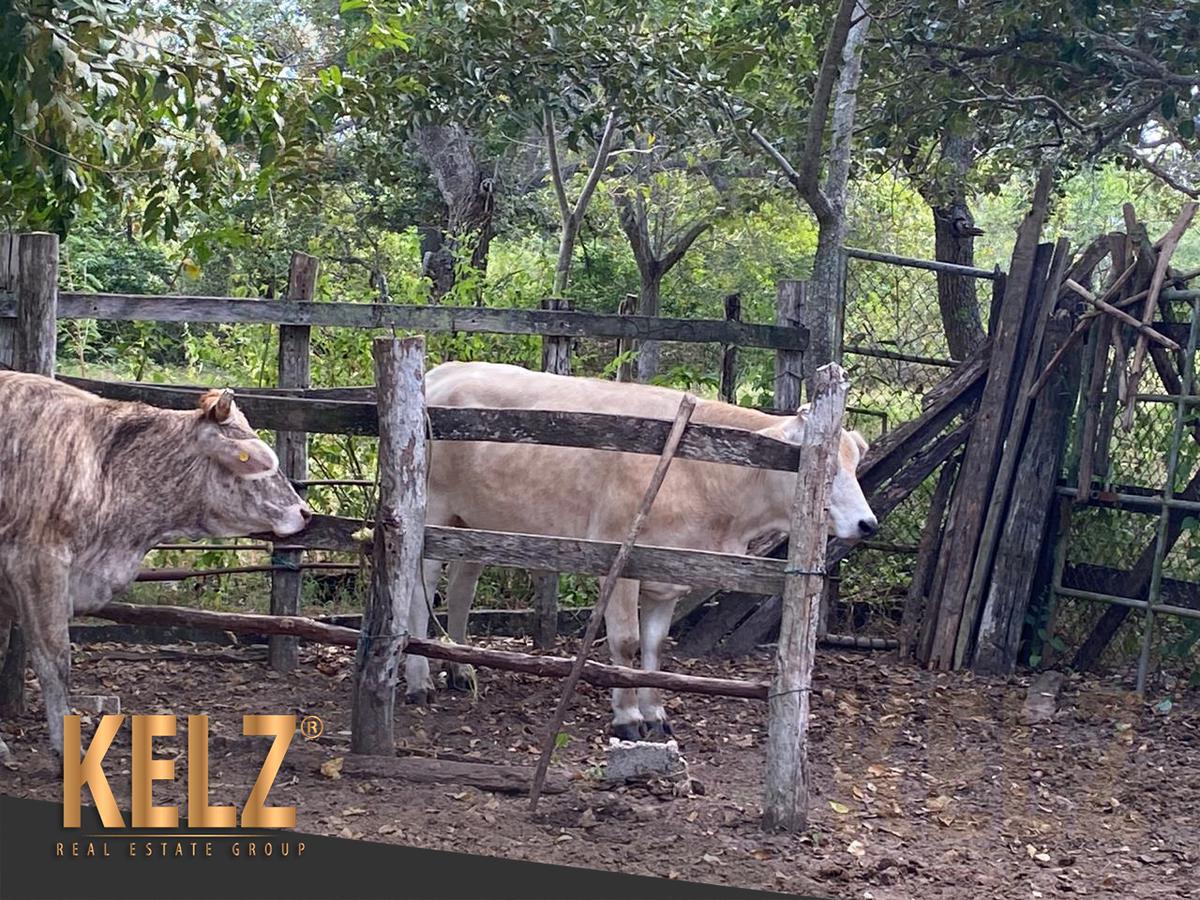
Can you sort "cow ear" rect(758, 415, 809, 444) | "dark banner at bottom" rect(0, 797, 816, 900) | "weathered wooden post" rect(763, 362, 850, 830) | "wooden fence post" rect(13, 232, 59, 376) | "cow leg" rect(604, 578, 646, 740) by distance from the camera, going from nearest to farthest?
"dark banner at bottom" rect(0, 797, 816, 900) < "weathered wooden post" rect(763, 362, 850, 830) < "wooden fence post" rect(13, 232, 59, 376) < "cow ear" rect(758, 415, 809, 444) < "cow leg" rect(604, 578, 646, 740)

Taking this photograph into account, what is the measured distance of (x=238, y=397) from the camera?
564 cm

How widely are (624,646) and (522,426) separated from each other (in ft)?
4.53

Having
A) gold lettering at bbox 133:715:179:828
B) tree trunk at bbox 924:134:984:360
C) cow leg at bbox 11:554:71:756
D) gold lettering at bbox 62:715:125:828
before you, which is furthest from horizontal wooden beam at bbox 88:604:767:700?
tree trunk at bbox 924:134:984:360

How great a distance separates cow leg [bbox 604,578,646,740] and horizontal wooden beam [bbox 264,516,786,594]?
0.99m

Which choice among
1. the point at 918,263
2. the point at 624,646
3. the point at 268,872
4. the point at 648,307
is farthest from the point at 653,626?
the point at 648,307

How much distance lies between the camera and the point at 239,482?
540cm

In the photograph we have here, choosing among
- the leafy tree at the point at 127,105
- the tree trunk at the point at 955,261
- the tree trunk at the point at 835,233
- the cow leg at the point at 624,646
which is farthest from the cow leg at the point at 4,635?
the tree trunk at the point at 955,261

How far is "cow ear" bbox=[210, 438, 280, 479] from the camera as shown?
5.36 metres

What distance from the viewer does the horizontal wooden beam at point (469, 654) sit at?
16.6ft

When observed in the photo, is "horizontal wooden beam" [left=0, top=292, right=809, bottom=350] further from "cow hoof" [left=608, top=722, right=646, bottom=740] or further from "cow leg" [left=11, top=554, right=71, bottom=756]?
"cow hoof" [left=608, top=722, right=646, bottom=740]

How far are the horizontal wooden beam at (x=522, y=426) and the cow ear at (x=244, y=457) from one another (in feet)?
0.63

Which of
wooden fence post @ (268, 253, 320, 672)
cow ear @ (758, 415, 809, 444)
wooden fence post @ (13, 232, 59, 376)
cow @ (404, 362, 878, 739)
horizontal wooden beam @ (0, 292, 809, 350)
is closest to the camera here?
wooden fence post @ (13, 232, 59, 376)

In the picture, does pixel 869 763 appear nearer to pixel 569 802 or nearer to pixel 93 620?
pixel 569 802

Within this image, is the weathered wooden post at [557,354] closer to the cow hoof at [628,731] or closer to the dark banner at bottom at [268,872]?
the cow hoof at [628,731]
